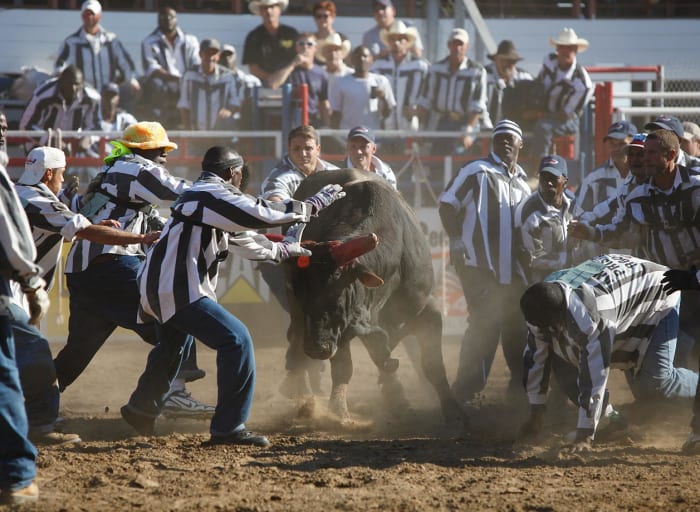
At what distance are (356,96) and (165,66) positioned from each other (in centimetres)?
237

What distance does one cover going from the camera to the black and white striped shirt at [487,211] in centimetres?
852

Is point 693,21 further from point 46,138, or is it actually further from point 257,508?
point 257,508

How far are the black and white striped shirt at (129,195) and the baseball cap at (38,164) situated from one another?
1.08 ft

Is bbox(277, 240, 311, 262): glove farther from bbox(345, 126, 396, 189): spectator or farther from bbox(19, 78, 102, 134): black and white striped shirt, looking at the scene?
bbox(19, 78, 102, 134): black and white striped shirt

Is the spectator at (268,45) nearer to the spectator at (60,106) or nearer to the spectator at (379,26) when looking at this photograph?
the spectator at (379,26)

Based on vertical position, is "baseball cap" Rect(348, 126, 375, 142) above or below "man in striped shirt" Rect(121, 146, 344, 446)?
above

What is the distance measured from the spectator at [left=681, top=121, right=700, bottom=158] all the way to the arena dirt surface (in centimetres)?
218

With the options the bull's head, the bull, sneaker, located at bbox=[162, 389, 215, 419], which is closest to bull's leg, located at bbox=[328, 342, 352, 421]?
the bull

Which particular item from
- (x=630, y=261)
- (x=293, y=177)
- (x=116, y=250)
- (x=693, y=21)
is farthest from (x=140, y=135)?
(x=693, y=21)

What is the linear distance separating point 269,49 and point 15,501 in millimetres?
8695

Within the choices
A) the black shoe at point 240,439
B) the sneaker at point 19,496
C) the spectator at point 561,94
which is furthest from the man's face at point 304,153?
the sneaker at point 19,496

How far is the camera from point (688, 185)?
7.43 meters

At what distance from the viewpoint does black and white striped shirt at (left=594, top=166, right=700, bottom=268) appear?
24.4 feet

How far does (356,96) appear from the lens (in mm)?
11828
